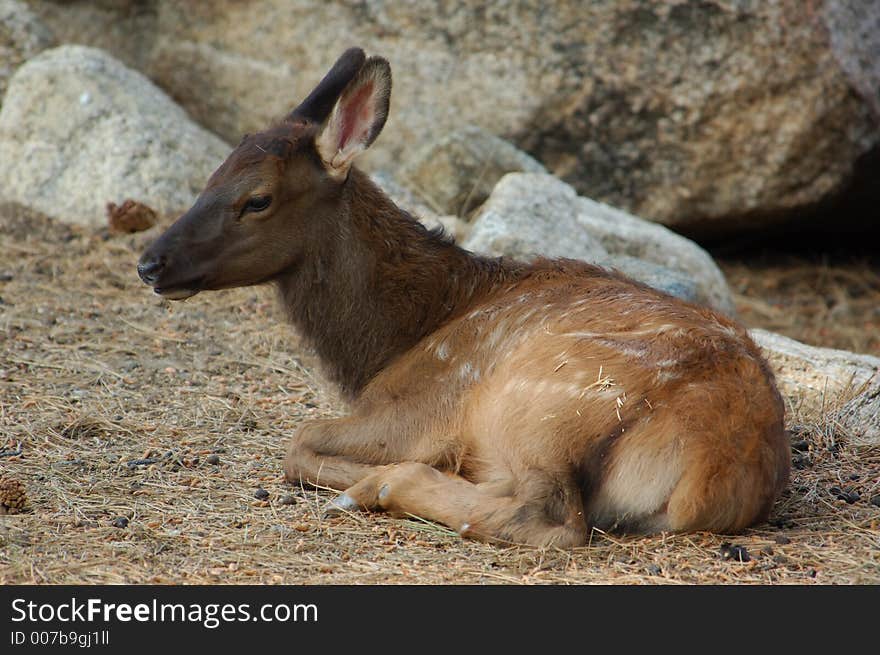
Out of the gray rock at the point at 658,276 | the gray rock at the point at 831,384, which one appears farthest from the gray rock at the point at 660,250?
the gray rock at the point at 831,384

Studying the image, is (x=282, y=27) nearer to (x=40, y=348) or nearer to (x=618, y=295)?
(x=40, y=348)

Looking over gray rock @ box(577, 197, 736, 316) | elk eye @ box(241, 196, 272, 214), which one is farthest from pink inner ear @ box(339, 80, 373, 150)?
gray rock @ box(577, 197, 736, 316)

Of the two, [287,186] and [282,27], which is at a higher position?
[282,27]

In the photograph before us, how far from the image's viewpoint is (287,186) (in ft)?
20.1

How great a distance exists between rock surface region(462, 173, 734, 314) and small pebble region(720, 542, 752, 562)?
3.58 metres

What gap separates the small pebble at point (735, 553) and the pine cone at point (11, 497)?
3.11m

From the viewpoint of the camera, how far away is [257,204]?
240 inches

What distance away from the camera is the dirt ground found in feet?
16.0

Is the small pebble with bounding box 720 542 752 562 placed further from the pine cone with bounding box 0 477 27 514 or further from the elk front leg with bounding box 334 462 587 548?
the pine cone with bounding box 0 477 27 514

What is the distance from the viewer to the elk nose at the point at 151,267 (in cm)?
590

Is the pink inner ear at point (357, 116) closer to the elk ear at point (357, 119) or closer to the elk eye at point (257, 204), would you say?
the elk ear at point (357, 119)

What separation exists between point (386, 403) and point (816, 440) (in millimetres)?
2483

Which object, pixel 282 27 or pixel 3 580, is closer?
pixel 3 580
